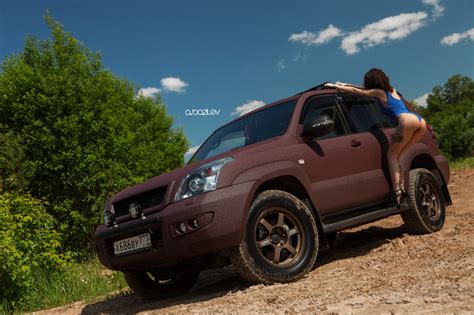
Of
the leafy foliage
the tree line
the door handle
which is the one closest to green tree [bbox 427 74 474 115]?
the leafy foliage

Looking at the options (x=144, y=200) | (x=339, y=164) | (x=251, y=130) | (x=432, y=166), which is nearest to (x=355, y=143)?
(x=339, y=164)

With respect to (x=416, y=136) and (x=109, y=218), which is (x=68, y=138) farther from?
(x=416, y=136)

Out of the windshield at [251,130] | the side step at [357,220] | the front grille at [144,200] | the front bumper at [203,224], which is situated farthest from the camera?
the windshield at [251,130]

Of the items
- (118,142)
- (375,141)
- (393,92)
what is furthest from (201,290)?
(118,142)

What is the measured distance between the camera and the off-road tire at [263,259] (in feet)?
13.4

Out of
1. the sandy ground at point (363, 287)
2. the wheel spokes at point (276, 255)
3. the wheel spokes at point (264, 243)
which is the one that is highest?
the wheel spokes at point (264, 243)

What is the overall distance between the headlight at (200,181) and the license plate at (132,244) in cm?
46

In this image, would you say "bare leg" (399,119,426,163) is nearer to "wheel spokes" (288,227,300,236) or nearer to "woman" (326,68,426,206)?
"woman" (326,68,426,206)

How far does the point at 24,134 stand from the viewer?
17062 millimetres

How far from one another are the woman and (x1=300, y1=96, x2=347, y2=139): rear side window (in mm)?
251

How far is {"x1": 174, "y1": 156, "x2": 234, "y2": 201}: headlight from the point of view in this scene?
161 inches

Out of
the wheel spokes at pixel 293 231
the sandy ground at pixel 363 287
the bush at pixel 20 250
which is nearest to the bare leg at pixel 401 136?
the sandy ground at pixel 363 287

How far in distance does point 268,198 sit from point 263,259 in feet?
1.70

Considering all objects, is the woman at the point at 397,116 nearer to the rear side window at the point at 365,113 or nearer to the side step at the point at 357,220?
the rear side window at the point at 365,113
